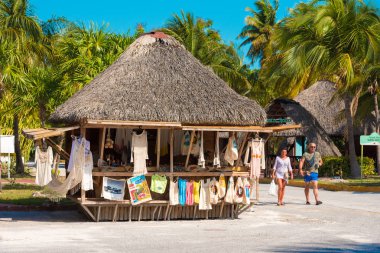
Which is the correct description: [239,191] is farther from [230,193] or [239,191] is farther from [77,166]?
[77,166]

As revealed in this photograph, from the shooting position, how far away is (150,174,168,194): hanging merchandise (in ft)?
56.8

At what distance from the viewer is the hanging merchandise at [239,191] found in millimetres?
18172

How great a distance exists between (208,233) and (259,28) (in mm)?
45742

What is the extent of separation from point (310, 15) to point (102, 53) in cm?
1071

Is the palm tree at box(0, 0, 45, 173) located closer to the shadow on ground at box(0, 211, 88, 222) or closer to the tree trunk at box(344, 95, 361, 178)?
the shadow on ground at box(0, 211, 88, 222)

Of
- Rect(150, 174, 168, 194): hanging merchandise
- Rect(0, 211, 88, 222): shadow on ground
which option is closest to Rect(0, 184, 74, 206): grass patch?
Rect(0, 211, 88, 222): shadow on ground

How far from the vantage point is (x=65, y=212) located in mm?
19594

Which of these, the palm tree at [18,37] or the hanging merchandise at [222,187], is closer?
the hanging merchandise at [222,187]

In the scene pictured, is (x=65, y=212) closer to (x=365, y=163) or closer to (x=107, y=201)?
(x=107, y=201)

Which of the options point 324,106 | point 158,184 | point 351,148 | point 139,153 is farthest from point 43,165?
point 324,106

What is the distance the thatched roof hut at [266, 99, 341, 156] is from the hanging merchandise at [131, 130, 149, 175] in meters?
23.2

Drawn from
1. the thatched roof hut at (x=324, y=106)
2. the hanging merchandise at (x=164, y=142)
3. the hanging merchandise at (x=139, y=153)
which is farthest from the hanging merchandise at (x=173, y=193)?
the thatched roof hut at (x=324, y=106)

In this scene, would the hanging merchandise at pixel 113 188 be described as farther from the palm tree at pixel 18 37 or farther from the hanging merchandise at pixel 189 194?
the palm tree at pixel 18 37

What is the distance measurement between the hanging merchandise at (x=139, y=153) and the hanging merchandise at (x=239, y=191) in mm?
2436
